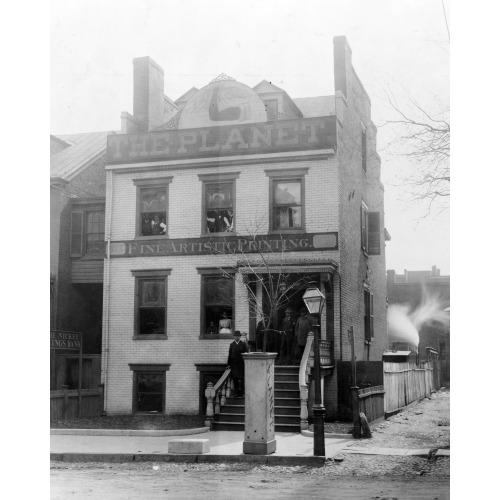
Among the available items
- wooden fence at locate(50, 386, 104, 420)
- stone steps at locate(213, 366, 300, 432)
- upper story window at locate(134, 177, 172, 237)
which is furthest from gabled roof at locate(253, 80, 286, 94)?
stone steps at locate(213, 366, 300, 432)

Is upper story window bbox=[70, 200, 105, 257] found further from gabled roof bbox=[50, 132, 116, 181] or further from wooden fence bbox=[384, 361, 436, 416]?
wooden fence bbox=[384, 361, 436, 416]

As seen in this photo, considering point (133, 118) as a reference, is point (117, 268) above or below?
below

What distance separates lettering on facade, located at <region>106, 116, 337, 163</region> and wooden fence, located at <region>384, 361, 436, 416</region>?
166 inches

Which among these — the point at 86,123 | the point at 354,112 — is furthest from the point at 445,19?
the point at 86,123

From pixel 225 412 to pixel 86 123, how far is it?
18.7 ft

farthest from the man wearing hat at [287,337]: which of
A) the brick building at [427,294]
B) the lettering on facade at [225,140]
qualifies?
the brick building at [427,294]

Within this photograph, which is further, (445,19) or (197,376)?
(197,376)

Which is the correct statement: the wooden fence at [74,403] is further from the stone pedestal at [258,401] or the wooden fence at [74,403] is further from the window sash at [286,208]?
the window sash at [286,208]

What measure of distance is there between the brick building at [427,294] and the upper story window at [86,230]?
16.0ft

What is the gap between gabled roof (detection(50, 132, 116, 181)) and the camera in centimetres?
1228

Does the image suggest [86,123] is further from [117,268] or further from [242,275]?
[242,275]
